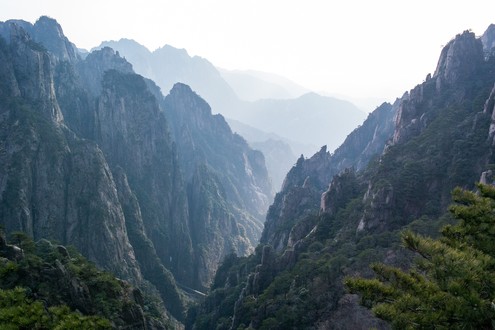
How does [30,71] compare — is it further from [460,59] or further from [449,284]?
[449,284]

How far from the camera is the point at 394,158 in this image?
67.9 meters

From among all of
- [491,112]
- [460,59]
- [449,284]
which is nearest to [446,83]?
[460,59]

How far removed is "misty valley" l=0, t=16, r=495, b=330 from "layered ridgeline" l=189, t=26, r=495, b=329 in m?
0.24

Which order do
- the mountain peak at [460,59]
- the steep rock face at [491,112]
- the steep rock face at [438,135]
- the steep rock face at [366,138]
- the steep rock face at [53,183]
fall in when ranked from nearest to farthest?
the steep rock face at [491,112] < the steep rock face at [438,135] < the mountain peak at [460,59] < the steep rock face at [53,183] < the steep rock face at [366,138]

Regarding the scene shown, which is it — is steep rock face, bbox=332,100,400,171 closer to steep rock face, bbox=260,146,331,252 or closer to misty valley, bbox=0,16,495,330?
misty valley, bbox=0,16,495,330

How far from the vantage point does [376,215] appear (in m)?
54.1

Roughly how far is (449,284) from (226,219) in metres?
141

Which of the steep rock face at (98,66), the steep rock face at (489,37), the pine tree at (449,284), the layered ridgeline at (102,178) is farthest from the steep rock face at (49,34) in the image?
the pine tree at (449,284)

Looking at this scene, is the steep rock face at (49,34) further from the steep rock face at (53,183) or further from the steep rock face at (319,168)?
the steep rock face at (319,168)

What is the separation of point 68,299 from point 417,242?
30.3 meters

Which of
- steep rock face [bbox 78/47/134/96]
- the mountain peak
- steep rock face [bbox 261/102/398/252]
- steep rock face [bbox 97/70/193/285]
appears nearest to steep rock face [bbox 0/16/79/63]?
steep rock face [bbox 78/47/134/96]

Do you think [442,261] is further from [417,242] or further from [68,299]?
[68,299]

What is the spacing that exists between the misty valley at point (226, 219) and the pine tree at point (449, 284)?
0.16 ft

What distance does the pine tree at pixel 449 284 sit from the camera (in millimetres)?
10461
